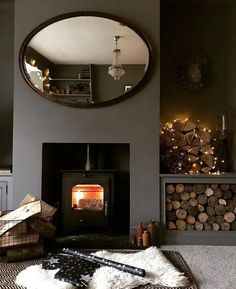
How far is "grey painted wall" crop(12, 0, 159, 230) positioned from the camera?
3277 mm

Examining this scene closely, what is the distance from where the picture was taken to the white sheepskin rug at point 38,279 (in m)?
1.89

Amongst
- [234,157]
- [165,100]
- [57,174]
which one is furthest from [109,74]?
[234,157]

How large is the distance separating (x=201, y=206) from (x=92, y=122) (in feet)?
4.37

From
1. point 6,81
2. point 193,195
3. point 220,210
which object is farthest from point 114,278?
point 6,81

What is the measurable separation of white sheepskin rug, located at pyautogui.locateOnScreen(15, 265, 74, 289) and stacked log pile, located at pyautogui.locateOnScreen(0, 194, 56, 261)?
30cm

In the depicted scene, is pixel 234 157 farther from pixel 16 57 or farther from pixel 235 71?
pixel 16 57

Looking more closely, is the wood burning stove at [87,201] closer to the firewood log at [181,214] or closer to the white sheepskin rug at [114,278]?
the firewood log at [181,214]

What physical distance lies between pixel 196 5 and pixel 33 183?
2711 mm

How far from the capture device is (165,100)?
397 cm

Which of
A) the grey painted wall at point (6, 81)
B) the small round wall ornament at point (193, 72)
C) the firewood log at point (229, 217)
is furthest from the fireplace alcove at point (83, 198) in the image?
the small round wall ornament at point (193, 72)

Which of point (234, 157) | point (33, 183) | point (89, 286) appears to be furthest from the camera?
point (234, 157)

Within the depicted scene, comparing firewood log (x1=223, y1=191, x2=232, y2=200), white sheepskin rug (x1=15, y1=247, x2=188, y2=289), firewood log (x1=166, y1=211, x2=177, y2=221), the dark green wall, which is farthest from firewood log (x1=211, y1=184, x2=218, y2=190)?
white sheepskin rug (x1=15, y1=247, x2=188, y2=289)

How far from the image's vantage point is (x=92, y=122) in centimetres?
331

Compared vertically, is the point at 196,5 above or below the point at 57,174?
above
